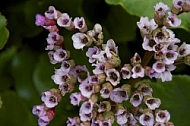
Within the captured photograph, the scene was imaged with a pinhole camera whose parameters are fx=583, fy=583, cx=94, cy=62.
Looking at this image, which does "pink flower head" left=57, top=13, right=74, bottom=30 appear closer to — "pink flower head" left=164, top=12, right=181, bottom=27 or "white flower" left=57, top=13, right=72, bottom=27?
"white flower" left=57, top=13, right=72, bottom=27

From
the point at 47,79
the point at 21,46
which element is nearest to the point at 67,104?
the point at 47,79

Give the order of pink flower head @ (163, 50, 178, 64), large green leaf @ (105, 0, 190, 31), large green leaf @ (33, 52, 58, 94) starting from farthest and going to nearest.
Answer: large green leaf @ (33, 52, 58, 94)
large green leaf @ (105, 0, 190, 31)
pink flower head @ (163, 50, 178, 64)

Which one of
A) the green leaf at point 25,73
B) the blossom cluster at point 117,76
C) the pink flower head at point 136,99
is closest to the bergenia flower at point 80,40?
the blossom cluster at point 117,76

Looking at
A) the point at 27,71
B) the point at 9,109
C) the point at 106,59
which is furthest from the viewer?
the point at 27,71

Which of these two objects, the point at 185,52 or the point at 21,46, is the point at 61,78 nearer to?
the point at 185,52

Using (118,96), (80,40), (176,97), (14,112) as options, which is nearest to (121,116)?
(118,96)

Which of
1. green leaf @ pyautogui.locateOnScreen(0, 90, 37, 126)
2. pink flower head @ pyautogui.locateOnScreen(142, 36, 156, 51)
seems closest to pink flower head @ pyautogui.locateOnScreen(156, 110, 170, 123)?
pink flower head @ pyautogui.locateOnScreen(142, 36, 156, 51)
